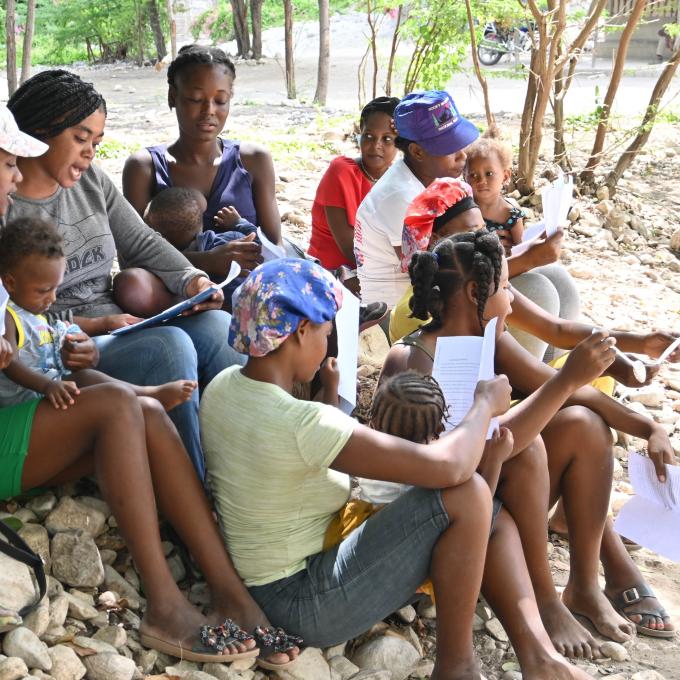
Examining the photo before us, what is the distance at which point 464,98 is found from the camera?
13344 mm

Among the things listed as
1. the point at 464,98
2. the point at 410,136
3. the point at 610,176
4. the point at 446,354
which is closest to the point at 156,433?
the point at 446,354

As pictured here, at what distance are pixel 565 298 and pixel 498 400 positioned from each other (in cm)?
178

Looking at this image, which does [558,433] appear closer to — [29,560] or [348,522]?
[348,522]

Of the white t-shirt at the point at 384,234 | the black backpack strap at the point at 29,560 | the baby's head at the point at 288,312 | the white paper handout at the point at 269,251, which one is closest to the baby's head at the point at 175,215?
the white paper handout at the point at 269,251

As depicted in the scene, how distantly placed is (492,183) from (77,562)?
256 cm

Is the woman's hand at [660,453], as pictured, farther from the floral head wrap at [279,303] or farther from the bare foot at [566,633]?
the floral head wrap at [279,303]

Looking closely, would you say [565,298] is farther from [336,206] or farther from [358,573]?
[358,573]

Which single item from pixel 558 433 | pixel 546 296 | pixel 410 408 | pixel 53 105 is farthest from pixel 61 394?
pixel 546 296

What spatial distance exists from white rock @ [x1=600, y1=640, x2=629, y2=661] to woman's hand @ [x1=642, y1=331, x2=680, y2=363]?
3.14 ft

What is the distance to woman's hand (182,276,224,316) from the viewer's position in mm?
3193

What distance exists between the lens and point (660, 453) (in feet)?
9.69

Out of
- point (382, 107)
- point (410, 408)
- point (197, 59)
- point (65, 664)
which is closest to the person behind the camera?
point (65, 664)

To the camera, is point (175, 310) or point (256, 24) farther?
point (256, 24)

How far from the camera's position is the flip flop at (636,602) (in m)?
3.06
